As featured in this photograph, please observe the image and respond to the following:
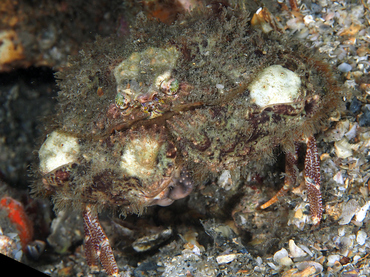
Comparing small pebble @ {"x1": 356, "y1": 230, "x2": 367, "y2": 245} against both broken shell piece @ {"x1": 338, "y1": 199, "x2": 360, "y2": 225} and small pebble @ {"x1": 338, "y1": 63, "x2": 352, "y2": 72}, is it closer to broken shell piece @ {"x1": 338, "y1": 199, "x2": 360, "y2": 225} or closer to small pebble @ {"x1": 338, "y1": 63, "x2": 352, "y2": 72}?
broken shell piece @ {"x1": 338, "y1": 199, "x2": 360, "y2": 225}

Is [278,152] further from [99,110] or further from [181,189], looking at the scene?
[99,110]

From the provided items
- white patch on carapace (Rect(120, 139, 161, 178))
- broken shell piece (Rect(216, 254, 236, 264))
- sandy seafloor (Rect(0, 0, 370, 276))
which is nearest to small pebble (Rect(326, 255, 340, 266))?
sandy seafloor (Rect(0, 0, 370, 276))

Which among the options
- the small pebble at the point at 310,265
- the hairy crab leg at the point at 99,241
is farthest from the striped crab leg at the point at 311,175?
the hairy crab leg at the point at 99,241

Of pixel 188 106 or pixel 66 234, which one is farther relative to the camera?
pixel 66 234

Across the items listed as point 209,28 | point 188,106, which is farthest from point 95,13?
point 188,106

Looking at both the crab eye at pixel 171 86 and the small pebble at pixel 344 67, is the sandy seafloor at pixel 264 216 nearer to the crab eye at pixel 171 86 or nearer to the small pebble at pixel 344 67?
the small pebble at pixel 344 67

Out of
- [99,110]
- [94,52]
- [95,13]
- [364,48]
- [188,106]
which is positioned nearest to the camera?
[188,106]

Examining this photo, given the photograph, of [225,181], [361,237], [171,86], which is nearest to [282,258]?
[361,237]
